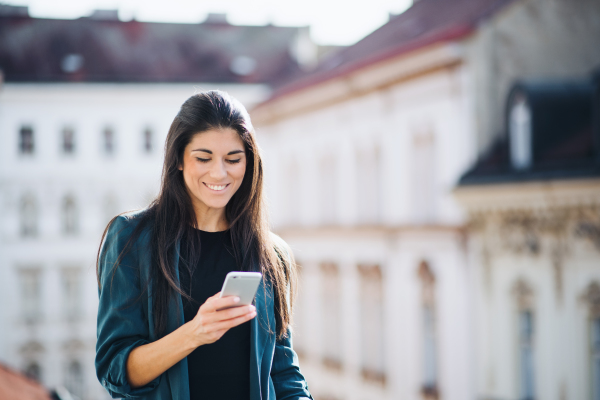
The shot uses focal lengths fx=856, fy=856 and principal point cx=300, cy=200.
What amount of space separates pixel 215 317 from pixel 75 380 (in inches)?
1406

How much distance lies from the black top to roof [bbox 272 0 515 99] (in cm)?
1360

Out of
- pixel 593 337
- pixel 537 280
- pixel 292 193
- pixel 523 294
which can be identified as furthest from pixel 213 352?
pixel 292 193

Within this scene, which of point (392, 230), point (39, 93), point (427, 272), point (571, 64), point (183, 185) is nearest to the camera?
point (183, 185)

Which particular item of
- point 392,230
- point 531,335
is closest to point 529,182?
point 531,335

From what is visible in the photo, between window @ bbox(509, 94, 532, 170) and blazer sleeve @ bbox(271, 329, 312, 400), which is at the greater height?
window @ bbox(509, 94, 532, 170)

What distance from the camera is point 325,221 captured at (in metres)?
23.3

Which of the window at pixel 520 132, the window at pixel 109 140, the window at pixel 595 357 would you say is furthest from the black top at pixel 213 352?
the window at pixel 109 140

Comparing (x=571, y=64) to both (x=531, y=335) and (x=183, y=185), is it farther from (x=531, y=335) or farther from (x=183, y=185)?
(x=183, y=185)

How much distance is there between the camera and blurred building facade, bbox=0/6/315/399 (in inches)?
1422

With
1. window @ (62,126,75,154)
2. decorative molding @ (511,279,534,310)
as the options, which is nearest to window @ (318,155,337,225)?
decorative molding @ (511,279,534,310)

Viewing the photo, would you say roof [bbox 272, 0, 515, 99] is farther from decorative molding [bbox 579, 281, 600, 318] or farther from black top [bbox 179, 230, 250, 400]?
black top [bbox 179, 230, 250, 400]

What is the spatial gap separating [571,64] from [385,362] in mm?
7822

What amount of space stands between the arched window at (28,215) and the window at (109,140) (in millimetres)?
3874

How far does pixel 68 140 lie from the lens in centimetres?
3691
